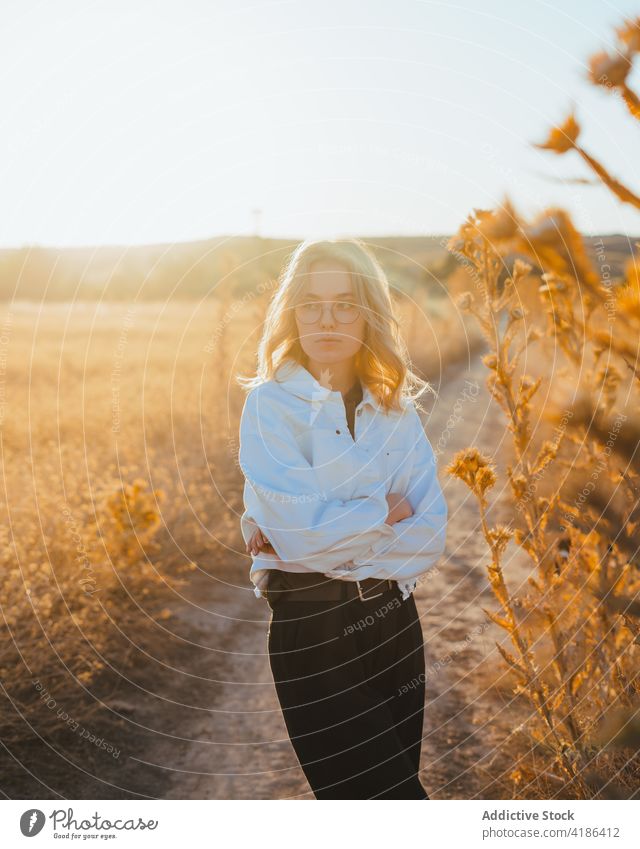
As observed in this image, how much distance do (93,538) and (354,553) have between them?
3.24 meters

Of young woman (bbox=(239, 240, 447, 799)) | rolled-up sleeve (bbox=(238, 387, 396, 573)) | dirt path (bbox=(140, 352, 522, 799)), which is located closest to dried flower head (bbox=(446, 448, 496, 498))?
young woman (bbox=(239, 240, 447, 799))

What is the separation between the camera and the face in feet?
7.97

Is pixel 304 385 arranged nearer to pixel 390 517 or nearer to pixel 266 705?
pixel 390 517

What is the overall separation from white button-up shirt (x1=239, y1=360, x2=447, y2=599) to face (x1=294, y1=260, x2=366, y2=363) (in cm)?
10

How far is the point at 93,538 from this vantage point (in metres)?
5.03

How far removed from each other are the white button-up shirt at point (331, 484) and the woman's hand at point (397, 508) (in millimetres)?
33

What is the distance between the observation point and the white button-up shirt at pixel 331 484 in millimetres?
2217

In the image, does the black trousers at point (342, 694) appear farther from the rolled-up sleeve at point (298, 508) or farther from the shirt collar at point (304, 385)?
the shirt collar at point (304, 385)

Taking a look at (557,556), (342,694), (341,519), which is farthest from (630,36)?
(557,556)

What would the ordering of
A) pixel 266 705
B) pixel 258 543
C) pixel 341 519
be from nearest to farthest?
pixel 341 519
pixel 258 543
pixel 266 705

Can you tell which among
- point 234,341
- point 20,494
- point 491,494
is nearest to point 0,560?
point 20,494

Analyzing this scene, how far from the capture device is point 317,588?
88.5 inches

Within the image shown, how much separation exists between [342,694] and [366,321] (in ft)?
3.79
